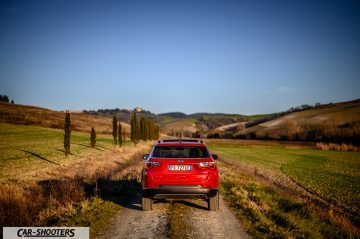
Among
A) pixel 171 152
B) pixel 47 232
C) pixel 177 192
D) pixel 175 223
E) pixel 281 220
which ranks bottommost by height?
pixel 281 220

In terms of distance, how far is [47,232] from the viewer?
564 centimetres

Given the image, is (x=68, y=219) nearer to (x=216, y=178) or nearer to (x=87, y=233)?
(x=87, y=233)

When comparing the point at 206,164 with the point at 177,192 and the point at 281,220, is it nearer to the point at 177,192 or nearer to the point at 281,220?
the point at 177,192

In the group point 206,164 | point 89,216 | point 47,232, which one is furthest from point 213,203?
point 47,232

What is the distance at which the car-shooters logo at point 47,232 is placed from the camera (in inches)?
215

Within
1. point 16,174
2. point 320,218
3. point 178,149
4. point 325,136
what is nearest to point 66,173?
point 16,174

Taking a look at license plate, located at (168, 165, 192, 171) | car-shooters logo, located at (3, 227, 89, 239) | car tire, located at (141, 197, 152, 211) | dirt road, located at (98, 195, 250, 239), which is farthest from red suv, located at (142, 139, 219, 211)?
car-shooters logo, located at (3, 227, 89, 239)

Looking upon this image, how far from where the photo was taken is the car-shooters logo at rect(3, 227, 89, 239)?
545cm

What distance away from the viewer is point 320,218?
7637mm

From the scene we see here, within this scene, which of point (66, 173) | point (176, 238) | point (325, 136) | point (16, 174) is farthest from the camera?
point (325, 136)

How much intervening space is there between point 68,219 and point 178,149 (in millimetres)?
3312

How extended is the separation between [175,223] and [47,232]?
113 inches

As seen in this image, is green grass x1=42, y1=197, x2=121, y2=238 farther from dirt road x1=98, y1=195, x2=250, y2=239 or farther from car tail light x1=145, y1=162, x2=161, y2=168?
Result: car tail light x1=145, y1=162, x2=161, y2=168

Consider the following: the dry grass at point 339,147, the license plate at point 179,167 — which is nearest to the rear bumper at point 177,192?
the license plate at point 179,167
